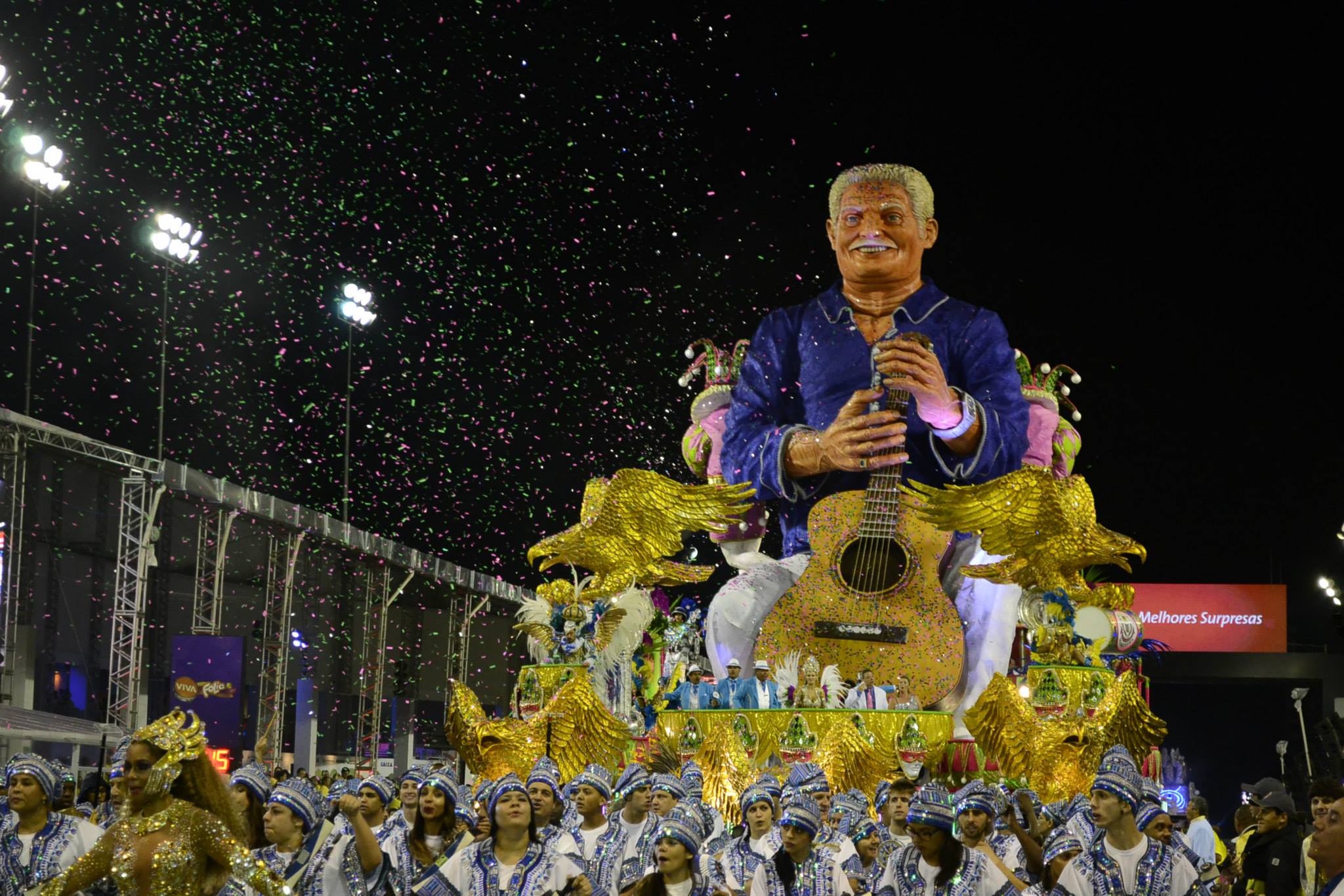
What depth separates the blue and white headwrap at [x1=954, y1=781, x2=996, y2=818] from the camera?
24.2ft

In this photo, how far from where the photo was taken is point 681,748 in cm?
1557

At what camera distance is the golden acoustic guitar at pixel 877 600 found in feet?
54.1

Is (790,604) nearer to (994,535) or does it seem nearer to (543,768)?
(994,535)

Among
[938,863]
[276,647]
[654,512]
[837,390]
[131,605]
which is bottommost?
[938,863]

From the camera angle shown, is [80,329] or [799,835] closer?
[799,835]

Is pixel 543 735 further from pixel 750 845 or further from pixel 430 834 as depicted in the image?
pixel 430 834

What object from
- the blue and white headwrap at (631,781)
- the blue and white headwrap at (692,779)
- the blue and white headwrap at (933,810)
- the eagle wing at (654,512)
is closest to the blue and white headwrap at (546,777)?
the blue and white headwrap at (631,781)

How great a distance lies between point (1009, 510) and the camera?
15.1 m

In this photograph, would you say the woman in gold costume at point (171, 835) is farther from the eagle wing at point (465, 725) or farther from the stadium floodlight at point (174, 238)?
the stadium floodlight at point (174, 238)

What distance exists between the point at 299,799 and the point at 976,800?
9.94 feet

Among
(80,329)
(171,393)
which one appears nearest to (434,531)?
(171,393)

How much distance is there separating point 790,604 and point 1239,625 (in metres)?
21.6

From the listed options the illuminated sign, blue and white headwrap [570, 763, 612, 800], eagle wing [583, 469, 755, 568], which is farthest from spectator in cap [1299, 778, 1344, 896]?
the illuminated sign

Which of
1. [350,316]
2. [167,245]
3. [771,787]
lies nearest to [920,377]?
[771,787]
